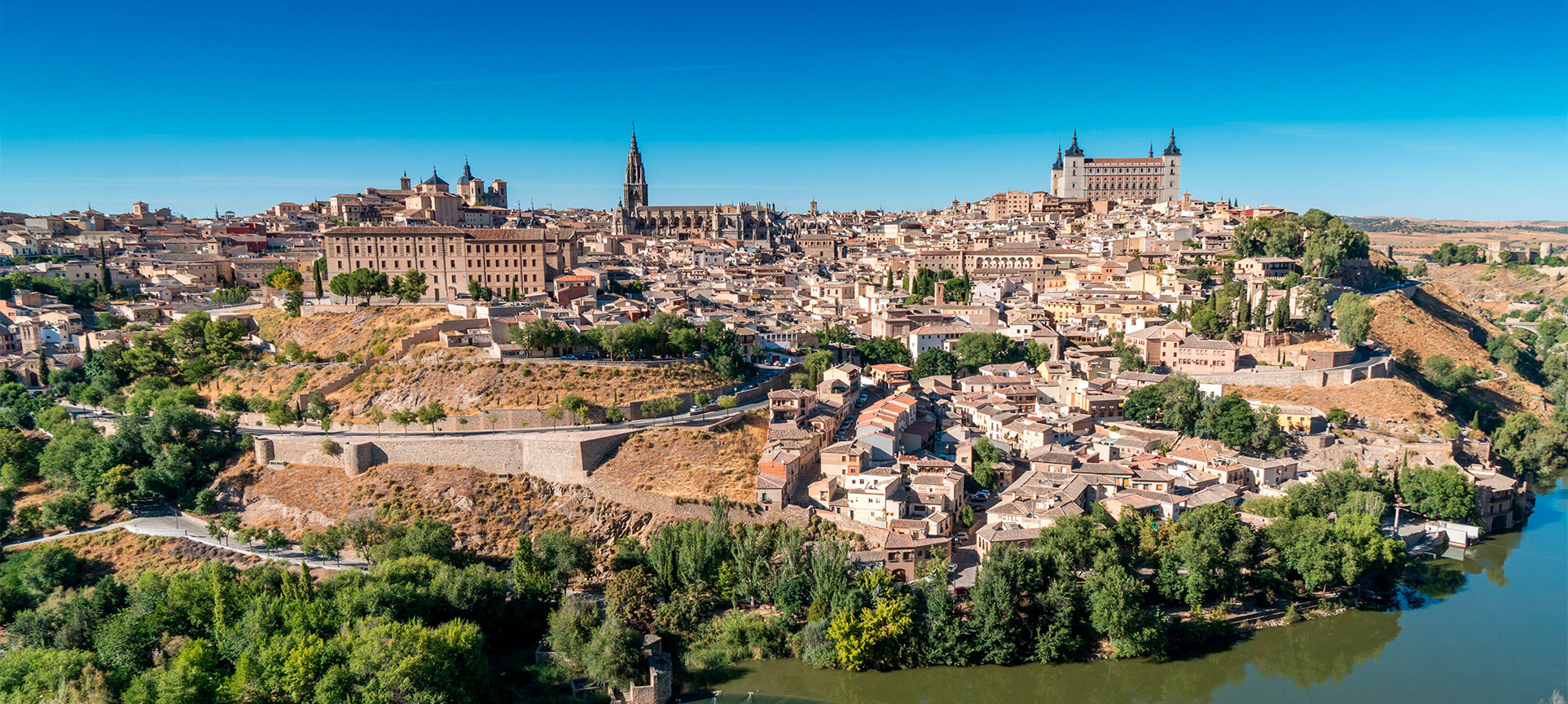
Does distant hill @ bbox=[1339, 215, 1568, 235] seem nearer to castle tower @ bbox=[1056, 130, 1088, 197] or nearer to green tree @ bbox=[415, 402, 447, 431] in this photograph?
castle tower @ bbox=[1056, 130, 1088, 197]

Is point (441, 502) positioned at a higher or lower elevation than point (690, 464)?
lower

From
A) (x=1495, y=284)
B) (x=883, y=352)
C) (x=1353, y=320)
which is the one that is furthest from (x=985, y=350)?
(x=1495, y=284)

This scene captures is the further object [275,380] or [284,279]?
[284,279]

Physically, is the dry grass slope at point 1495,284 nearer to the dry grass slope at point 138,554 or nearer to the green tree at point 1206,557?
the green tree at point 1206,557

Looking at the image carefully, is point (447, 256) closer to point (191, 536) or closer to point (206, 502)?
point (206, 502)

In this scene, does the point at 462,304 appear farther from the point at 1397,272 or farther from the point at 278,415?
the point at 1397,272

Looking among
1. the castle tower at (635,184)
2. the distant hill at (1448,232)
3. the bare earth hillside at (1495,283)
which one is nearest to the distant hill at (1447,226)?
the distant hill at (1448,232)

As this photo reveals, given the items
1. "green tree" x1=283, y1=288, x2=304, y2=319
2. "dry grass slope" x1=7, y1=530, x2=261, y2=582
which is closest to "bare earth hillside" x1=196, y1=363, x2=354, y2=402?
"green tree" x1=283, y1=288, x2=304, y2=319
